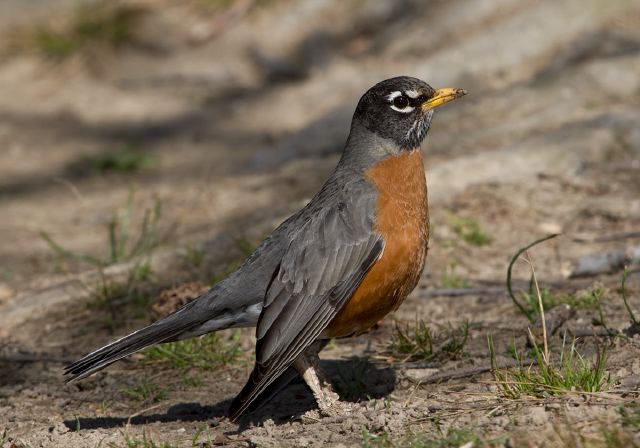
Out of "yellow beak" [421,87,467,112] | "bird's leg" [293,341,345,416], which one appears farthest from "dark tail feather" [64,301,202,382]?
"yellow beak" [421,87,467,112]

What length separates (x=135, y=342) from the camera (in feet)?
15.3

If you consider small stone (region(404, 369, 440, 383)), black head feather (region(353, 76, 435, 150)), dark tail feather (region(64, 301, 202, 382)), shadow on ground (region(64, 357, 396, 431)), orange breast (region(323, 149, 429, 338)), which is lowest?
→ shadow on ground (region(64, 357, 396, 431))

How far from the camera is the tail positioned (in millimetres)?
4586

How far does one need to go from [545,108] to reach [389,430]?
542 cm

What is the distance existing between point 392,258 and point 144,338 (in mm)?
1246

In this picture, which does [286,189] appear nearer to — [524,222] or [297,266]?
[524,222]

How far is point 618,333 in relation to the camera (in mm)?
4809

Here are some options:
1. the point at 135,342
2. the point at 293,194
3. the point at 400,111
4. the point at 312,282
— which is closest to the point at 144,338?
the point at 135,342

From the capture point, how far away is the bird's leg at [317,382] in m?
4.67

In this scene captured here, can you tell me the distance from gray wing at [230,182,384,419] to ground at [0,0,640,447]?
1.13 ft

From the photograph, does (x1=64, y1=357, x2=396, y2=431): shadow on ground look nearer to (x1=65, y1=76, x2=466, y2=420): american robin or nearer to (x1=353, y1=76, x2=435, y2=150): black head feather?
(x1=65, y1=76, x2=466, y2=420): american robin

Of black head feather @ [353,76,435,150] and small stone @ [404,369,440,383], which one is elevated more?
black head feather @ [353,76,435,150]

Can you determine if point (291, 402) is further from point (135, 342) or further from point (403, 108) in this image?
point (403, 108)

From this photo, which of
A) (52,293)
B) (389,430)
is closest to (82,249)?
(52,293)
